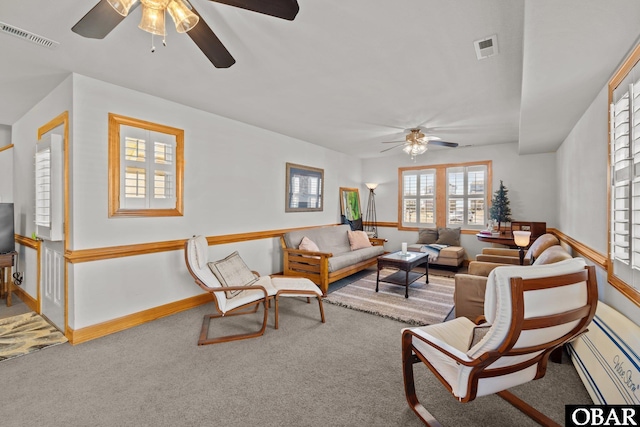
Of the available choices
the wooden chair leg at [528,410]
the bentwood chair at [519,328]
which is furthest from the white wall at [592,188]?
the wooden chair leg at [528,410]

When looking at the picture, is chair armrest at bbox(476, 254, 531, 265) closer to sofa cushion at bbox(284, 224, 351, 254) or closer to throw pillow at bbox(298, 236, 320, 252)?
sofa cushion at bbox(284, 224, 351, 254)

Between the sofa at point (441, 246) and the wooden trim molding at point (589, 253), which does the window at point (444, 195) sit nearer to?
the sofa at point (441, 246)

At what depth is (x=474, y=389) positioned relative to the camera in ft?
4.91

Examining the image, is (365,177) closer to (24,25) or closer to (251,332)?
(251,332)

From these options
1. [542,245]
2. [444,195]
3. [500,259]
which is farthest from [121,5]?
[444,195]

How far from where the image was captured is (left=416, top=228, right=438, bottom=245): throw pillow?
6.54 meters

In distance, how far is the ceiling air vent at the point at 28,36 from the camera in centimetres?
208

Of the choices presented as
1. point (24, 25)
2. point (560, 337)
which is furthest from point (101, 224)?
point (560, 337)

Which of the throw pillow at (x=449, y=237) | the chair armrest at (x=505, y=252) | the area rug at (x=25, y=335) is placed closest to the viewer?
the area rug at (x=25, y=335)

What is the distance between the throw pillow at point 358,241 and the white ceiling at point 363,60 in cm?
265

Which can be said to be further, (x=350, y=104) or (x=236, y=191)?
(x=236, y=191)

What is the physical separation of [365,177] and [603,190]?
5581 millimetres

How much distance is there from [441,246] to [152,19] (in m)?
5.88

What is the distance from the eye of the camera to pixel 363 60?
8.30ft
